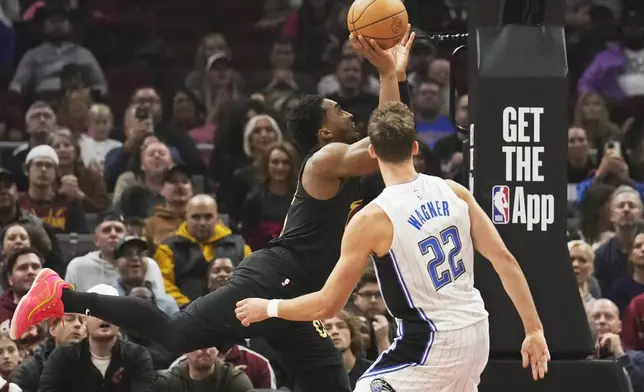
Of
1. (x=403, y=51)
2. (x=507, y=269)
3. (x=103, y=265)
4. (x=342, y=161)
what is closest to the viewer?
(x=507, y=269)

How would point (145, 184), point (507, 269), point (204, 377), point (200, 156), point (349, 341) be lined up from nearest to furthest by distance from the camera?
point (507, 269)
point (204, 377)
point (349, 341)
point (145, 184)
point (200, 156)

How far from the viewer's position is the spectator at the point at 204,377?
10.5m

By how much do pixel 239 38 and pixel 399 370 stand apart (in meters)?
11.9

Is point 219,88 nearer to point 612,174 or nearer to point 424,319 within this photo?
point 612,174

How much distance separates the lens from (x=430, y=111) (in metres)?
16.1

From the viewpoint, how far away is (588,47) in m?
17.3

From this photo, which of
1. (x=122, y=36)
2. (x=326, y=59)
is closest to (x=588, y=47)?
(x=326, y=59)

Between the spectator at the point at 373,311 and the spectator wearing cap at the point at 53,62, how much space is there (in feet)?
18.2

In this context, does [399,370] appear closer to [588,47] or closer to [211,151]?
[211,151]

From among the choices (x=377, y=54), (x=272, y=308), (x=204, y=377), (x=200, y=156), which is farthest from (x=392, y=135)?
(x=200, y=156)

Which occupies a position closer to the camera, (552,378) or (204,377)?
(552,378)

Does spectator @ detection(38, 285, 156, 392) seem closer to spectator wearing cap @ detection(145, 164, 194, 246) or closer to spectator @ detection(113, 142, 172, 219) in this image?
spectator wearing cap @ detection(145, 164, 194, 246)

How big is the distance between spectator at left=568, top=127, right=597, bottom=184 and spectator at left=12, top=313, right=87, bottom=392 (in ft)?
18.8

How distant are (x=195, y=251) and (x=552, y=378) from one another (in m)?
4.52
